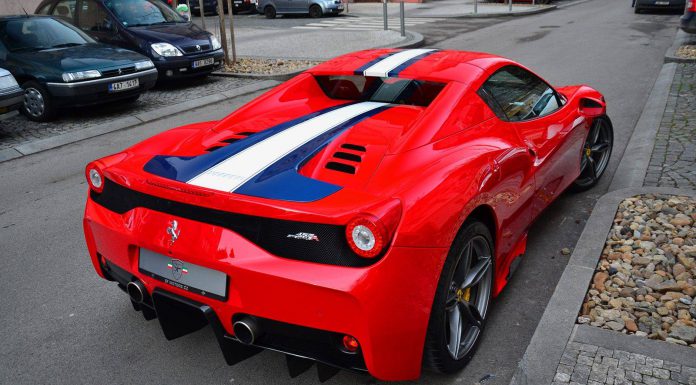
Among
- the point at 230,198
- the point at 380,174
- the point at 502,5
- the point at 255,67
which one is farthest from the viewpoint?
the point at 502,5

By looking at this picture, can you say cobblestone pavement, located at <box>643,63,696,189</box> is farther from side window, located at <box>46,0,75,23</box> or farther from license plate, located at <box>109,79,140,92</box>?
side window, located at <box>46,0,75,23</box>

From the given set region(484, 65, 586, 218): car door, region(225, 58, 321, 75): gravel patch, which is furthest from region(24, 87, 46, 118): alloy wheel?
region(484, 65, 586, 218): car door

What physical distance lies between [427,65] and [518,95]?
2.13 feet

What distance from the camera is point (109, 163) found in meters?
3.21

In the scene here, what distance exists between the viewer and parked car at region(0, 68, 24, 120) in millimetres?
7633

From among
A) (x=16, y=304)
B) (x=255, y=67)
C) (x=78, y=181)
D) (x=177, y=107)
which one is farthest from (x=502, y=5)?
(x=16, y=304)

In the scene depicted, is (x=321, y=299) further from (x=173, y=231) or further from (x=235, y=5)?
(x=235, y=5)

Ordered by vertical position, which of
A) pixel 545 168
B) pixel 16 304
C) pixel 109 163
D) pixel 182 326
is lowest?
pixel 16 304

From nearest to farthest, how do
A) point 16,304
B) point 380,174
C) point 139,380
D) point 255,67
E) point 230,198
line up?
point 230,198, point 380,174, point 139,380, point 16,304, point 255,67

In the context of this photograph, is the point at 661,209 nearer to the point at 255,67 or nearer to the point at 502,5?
the point at 255,67

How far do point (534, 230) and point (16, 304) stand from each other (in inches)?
140

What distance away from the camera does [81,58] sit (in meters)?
9.02

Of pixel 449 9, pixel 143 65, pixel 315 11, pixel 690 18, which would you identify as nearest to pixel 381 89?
pixel 143 65

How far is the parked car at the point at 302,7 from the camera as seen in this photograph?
2433cm
